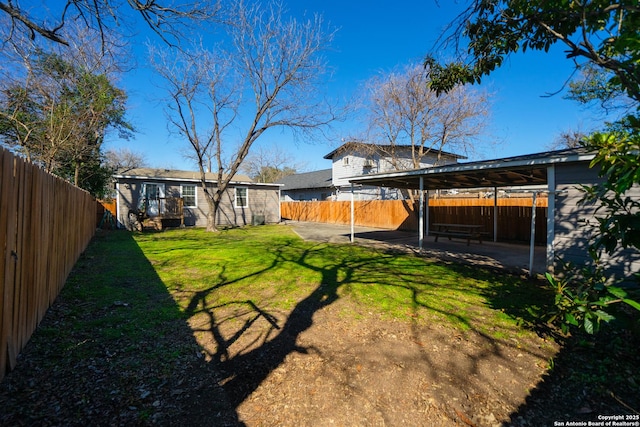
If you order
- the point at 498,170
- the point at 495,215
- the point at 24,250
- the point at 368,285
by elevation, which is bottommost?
the point at 368,285

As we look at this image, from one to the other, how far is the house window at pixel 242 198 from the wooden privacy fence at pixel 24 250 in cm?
1510

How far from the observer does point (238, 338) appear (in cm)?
334

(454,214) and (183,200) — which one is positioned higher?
(183,200)

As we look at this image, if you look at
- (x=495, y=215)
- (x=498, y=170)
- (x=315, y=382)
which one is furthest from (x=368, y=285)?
(x=495, y=215)

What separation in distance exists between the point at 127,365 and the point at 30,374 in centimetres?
A: 73

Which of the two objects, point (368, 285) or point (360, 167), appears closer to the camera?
point (368, 285)

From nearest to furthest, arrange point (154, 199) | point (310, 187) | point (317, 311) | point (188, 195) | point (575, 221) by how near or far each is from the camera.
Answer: point (317, 311) < point (575, 221) < point (154, 199) < point (188, 195) < point (310, 187)

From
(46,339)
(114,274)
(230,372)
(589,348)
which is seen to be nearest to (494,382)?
(589,348)

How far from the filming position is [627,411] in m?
2.21

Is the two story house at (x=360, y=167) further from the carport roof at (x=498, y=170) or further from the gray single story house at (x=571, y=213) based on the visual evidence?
the gray single story house at (x=571, y=213)

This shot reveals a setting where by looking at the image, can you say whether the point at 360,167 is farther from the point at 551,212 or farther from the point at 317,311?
the point at 317,311

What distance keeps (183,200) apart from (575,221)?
1727 centimetres

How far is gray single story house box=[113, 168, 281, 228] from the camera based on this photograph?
1555 cm

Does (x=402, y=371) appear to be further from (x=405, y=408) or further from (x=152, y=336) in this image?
(x=152, y=336)
